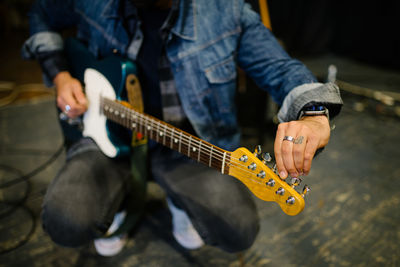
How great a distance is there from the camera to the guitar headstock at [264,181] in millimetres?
555

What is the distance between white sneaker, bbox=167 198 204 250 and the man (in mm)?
208

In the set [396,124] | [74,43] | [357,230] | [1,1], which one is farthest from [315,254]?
[1,1]

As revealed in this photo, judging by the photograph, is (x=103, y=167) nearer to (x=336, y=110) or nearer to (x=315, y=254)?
(x=336, y=110)

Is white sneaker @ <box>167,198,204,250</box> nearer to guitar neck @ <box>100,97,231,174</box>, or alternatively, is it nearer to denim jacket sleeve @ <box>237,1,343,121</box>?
guitar neck @ <box>100,97,231,174</box>

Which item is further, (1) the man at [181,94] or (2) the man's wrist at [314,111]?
(1) the man at [181,94]

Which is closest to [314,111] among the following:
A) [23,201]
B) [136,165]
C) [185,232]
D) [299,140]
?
[299,140]

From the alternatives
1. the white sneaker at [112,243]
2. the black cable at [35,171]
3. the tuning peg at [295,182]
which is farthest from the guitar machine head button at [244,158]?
the black cable at [35,171]

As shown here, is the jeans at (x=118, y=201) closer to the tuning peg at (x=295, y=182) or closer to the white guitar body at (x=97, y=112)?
the white guitar body at (x=97, y=112)

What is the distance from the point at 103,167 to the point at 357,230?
1.24 meters

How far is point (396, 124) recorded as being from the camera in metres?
2.33

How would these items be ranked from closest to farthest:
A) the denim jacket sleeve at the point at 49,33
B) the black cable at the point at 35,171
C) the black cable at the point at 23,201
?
the denim jacket sleeve at the point at 49,33, the black cable at the point at 23,201, the black cable at the point at 35,171

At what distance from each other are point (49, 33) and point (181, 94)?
2.15 feet

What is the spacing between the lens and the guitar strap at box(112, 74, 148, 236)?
0.90m

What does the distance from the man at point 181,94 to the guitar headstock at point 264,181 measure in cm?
31
